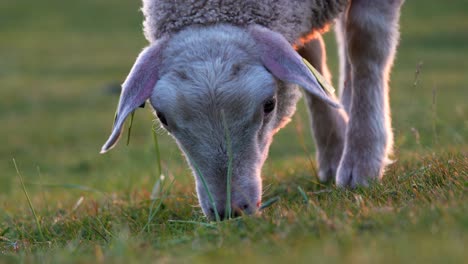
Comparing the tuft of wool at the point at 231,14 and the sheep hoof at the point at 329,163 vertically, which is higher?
the tuft of wool at the point at 231,14

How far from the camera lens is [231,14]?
4.13 metres

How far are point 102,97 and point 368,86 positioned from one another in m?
14.2

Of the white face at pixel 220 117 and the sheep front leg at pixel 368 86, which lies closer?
the white face at pixel 220 117

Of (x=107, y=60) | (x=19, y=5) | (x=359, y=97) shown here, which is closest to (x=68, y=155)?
(x=359, y=97)

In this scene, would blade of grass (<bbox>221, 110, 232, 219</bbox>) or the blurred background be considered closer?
blade of grass (<bbox>221, 110, 232, 219</bbox>)

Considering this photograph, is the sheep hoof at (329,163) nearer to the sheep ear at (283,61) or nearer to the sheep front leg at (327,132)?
the sheep front leg at (327,132)

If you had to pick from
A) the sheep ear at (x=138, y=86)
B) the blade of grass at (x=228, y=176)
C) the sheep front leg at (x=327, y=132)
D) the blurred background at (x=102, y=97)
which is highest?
the sheep ear at (x=138, y=86)

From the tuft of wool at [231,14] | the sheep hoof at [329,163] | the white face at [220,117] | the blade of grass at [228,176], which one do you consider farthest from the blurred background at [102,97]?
the tuft of wool at [231,14]

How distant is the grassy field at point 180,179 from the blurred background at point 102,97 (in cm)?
6

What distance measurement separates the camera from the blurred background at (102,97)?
734 centimetres

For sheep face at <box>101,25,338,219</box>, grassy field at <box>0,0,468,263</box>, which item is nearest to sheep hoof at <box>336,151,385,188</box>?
grassy field at <box>0,0,468,263</box>

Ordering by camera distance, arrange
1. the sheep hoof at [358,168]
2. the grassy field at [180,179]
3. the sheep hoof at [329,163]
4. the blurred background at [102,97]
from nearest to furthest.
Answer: the grassy field at [180,179]
the sheep hoof at [358,168]
the sheep hoof at [329,163]
the blurred background at [102,97]

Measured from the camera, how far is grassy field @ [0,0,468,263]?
7.98 ft

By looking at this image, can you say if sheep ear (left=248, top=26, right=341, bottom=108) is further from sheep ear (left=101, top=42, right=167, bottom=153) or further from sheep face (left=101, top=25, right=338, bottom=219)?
sheep ear (left=101, top=42, right=167, bottom=153)
